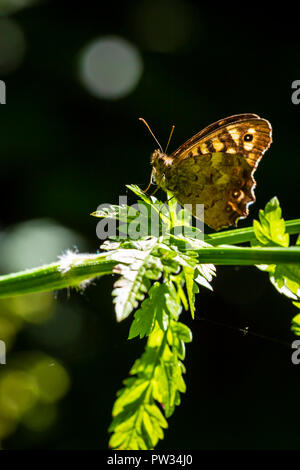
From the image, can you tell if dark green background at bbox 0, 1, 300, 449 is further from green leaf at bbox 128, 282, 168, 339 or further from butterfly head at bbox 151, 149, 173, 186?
green leaf at bbox 128, 282, 168, 339

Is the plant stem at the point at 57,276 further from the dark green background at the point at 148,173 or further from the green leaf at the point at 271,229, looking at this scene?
the dark green background at the point at 148,173

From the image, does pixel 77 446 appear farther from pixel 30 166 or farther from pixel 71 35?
pixel 71 35

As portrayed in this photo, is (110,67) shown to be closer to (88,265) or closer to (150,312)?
(88,265)

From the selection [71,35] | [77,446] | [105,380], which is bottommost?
[77,446]

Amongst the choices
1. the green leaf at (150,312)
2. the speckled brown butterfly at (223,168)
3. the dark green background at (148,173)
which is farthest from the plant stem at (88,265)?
the dark green background at (148,173)

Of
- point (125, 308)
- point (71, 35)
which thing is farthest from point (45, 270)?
point (71, 35)

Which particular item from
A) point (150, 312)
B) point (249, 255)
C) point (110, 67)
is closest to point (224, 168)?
point (249, 255)
